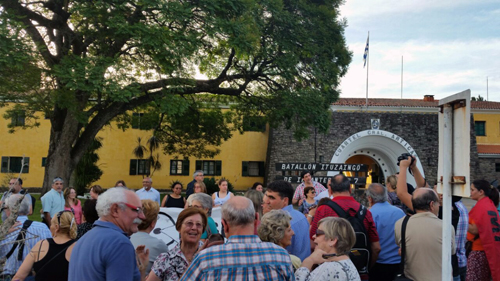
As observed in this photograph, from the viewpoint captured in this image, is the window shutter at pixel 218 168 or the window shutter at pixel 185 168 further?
the window shutter at pixel 218 168

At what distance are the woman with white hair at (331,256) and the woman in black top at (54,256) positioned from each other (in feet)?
7.08

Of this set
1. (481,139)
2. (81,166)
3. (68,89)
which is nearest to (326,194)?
(68,89)

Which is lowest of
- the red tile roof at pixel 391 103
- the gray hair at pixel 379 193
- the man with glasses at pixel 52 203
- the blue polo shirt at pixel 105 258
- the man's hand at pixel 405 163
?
the man with glasses at pixel 52 203

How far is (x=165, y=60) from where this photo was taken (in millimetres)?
14336

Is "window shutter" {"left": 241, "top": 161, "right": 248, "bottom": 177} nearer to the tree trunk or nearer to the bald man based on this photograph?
the tree trunk

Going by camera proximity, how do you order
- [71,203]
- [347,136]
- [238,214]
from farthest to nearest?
[347,136] < [71,203] < [238,214]

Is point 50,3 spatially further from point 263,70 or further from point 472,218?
point 472,218

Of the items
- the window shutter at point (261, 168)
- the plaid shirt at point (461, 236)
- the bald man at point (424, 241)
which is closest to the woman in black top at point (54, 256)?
the bald man at point (424, 241)

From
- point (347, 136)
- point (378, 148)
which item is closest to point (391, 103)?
point (378, 148)

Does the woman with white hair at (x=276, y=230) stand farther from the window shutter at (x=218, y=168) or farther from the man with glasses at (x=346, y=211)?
the window shutter at (x=218, y=168)

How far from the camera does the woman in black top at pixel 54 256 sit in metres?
3.91

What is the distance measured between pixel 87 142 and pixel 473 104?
37.7m

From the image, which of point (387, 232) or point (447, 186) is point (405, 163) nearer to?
point (387, 232)

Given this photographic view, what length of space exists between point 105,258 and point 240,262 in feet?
2.99
